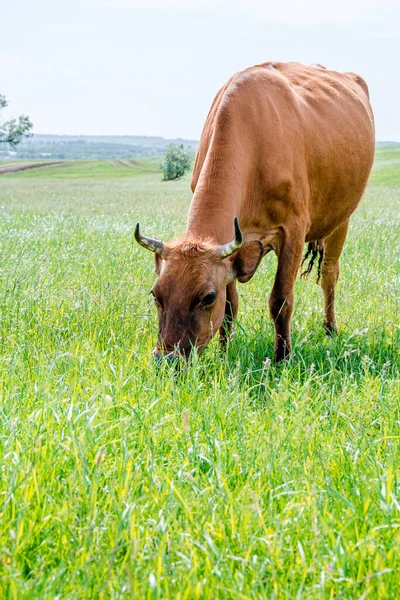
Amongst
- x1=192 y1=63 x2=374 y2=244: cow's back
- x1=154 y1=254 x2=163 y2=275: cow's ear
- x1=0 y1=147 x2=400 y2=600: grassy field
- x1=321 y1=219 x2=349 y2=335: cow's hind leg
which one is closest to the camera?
x1=0 y1=147 x2=400 y2=600: grassy field

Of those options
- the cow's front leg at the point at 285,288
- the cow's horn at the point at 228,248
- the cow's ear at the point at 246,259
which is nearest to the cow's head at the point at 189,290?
the cow's horn at the point at 228,248

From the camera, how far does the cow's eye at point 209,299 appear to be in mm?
4961

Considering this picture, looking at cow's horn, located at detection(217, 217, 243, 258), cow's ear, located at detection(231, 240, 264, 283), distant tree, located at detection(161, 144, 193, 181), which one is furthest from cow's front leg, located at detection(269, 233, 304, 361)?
distant tree, located at detection(161, 144, 193, 181)

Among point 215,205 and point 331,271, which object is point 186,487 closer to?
point 215,205

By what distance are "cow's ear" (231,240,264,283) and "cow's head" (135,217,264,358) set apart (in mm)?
139

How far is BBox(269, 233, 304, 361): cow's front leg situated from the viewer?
6.11 m

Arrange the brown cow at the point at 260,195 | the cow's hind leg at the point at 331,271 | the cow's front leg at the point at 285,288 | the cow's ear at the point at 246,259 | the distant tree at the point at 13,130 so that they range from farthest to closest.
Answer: the distant tree at the point at 13,130 → the cow's hind leg at the point at 331,271 → the cow's front leg at the point at 285,288 → the cow's ear at the point at 246,259 → the brown cow at the point at 260,195

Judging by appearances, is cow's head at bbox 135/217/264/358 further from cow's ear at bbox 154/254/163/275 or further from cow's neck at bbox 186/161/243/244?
cow's neck at bbox 186/161/243/244

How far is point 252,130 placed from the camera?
5941 mm

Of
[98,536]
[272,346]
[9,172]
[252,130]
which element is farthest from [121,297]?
[9,172]

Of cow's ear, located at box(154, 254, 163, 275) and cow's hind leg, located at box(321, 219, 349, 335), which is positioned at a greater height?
cow's ear, located at box(154, 254, 163, 275)

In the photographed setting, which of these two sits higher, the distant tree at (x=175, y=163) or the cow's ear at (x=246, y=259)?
the distant tree at (x=175, y=163)

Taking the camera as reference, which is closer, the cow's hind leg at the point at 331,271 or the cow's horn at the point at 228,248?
the cow's horn at the point at 228,248

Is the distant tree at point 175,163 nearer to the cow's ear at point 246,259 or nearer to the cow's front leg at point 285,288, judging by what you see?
the cow's front leg at point 285,288
